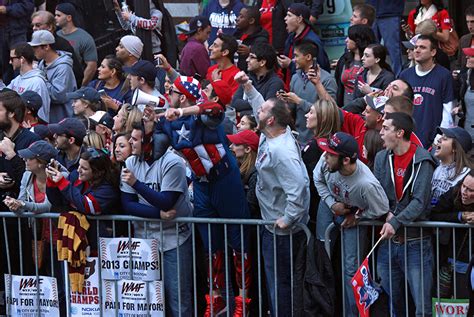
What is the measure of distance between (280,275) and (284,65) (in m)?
4.39

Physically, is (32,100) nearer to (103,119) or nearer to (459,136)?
(103,119)

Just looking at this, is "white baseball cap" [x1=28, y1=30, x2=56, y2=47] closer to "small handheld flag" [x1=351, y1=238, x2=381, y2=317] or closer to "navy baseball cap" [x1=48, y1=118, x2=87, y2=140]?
"navy baseball cap" [x1=48, y1=118, x2=87, y2=140]

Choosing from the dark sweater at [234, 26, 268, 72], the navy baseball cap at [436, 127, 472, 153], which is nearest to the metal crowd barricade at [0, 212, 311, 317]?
the navy baseball cap at [436, 127, 472, 153]

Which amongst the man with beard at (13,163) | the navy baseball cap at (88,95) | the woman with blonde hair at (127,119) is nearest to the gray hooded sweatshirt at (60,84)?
the navy baseball cap at (88,95)

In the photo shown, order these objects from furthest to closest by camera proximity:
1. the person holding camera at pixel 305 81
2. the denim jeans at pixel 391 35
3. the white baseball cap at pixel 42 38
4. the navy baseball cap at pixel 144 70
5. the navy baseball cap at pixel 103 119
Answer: the denim jeans at pixel 391 35 < the white baseball cap at pixel 42 38 < the person holding camera at pixel 305 81 < the navy baseball cap at pixel 144 70 < the navy baseball cap at pixel 103 119

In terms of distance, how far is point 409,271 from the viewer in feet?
31.6

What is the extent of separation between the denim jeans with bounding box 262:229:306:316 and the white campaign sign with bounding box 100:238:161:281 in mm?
915

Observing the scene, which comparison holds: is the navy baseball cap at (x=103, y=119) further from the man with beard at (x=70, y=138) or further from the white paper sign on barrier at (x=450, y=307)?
the white paper sign on barrier at (x=450, y=307)

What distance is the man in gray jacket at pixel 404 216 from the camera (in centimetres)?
949

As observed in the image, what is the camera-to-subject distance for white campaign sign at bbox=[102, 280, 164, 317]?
1007cm

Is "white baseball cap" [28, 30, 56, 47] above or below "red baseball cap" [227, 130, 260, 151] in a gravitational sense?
above

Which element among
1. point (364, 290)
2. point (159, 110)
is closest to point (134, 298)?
point (159, 110)

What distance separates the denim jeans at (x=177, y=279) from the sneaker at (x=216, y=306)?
0.20 meters

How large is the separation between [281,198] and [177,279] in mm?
1117
